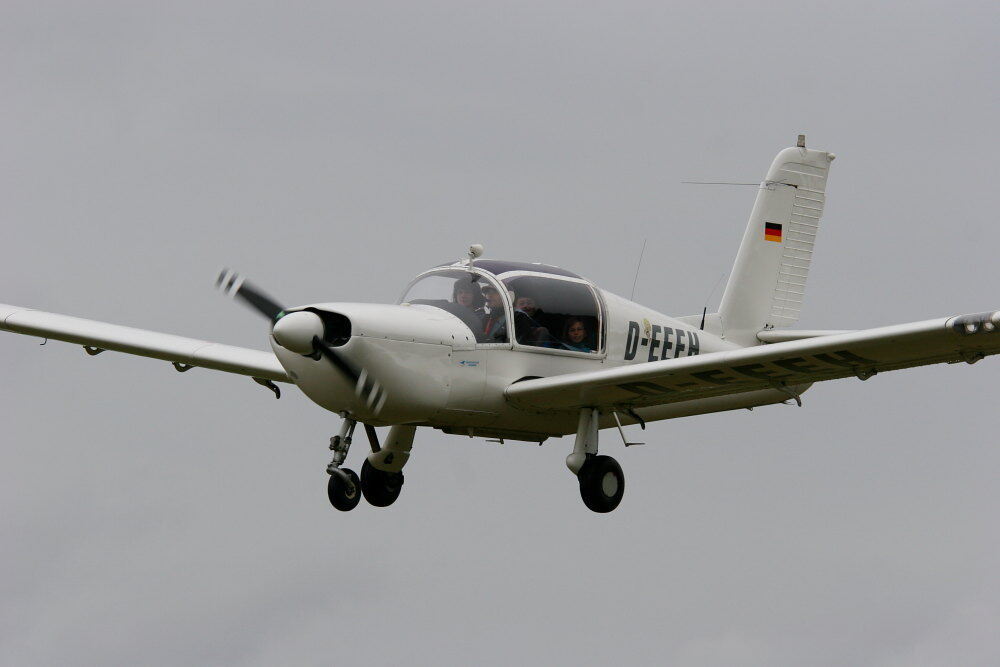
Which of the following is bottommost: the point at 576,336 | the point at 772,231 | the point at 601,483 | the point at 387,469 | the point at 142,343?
the point at 387,469

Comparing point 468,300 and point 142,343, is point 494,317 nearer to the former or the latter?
point 468,300

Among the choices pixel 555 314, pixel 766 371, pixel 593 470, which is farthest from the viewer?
pixel 555 314

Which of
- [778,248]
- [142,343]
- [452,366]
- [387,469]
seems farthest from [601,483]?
[142,343]

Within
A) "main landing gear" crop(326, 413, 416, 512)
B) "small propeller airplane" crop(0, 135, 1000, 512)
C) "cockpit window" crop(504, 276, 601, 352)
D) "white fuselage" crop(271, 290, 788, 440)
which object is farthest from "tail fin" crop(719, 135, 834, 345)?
"main landing gear" crop(326, 413, 416, 512)

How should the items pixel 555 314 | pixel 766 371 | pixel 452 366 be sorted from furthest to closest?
pixel 555 314
pixel 452 366
pixel 766 371

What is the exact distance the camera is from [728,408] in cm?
1875

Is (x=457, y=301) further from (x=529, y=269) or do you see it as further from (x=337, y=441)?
(x=337, y=441)

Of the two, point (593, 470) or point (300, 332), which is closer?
point (300, 332)

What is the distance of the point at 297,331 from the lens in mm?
15086

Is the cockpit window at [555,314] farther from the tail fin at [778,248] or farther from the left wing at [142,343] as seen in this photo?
the tail fin at [778,248]

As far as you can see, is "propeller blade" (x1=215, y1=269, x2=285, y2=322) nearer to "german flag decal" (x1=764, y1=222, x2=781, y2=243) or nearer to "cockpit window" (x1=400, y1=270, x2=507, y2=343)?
"cockpit window" (x1=400, y1=270, x2=507, y2=343)

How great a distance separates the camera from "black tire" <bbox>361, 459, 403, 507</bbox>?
17.9 m

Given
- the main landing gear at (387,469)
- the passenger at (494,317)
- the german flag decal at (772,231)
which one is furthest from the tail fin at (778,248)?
the main landing gear at (387,469)

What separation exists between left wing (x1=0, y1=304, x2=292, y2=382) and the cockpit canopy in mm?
2454
